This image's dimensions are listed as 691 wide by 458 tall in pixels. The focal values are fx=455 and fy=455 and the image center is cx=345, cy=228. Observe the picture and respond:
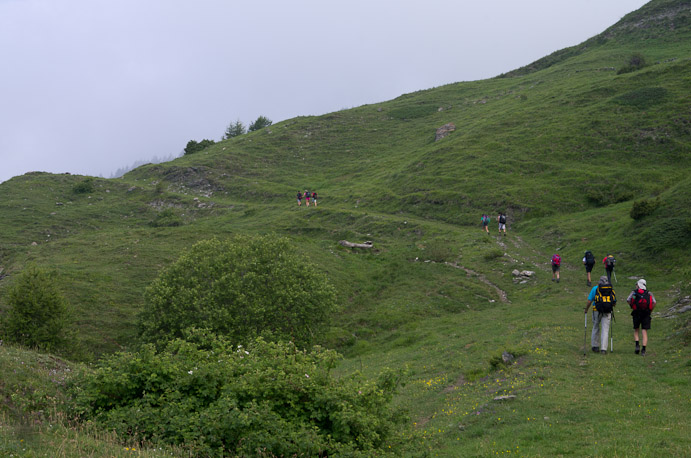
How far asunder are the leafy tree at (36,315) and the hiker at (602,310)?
2553cm

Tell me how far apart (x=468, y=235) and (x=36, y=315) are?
121ft

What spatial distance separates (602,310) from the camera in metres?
17.4

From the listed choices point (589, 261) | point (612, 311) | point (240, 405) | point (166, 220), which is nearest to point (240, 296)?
point (240, 405)

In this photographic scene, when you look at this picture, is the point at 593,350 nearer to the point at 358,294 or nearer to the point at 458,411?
the point at 458,411

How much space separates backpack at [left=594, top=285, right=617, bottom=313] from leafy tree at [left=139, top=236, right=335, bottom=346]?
16.2 m

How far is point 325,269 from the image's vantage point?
4247cm

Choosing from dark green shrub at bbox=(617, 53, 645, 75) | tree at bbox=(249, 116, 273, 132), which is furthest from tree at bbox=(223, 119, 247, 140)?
dark green shrub at bbox=(617, 53, 645, 75)

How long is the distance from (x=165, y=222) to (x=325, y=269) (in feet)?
89.4

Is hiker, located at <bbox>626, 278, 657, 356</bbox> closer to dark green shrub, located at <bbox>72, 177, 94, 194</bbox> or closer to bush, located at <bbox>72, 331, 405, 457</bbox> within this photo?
bush, located at <bbox>72, 331, 405, 457</bbox>

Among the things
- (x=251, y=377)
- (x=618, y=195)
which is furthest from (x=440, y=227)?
(x=251, y=377)

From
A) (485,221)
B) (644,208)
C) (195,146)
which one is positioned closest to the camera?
(644,208)

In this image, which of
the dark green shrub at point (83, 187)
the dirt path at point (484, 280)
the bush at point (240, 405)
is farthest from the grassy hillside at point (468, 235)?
the bush at point (240, 405)

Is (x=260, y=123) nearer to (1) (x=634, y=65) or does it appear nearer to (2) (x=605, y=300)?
(1) (x=634, y=65)

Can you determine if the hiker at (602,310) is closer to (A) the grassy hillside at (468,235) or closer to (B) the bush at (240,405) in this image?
(A) the grassy hillside at (468,235)
